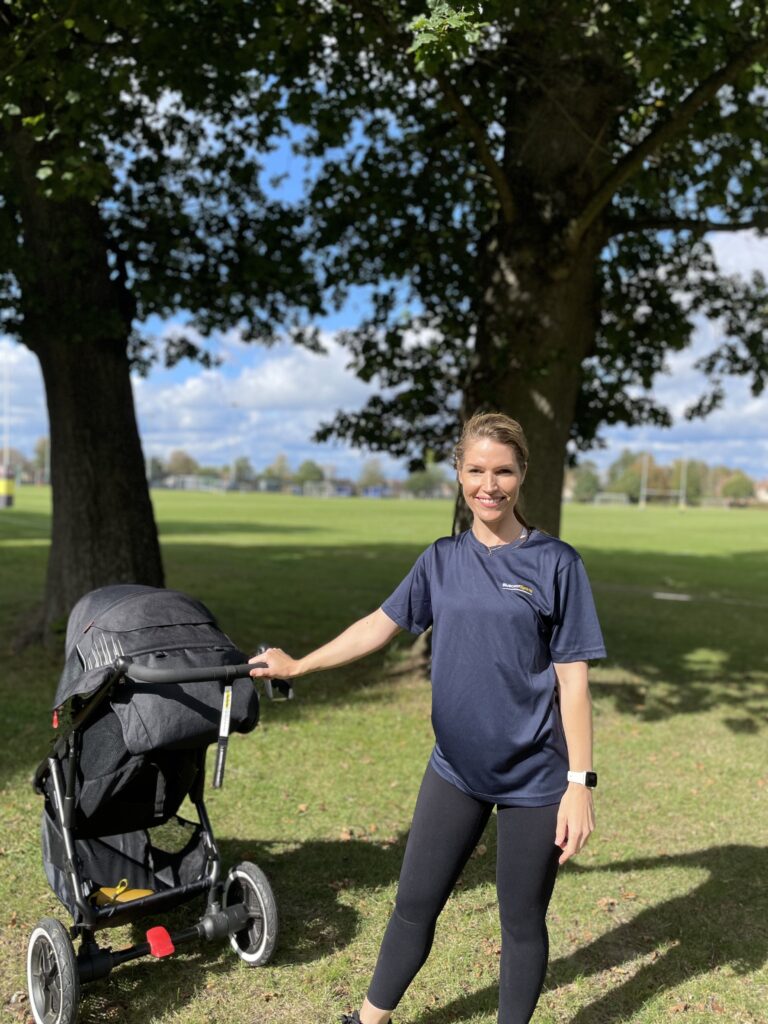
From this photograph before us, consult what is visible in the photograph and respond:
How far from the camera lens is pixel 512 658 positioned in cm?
299

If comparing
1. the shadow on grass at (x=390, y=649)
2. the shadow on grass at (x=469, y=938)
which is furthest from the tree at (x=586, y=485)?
the shadow on grass at (x=469, y=938)

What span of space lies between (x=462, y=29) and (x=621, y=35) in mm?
3199

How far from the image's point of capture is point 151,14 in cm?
813

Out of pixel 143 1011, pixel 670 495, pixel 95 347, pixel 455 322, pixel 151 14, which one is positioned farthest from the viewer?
pixel 670 495

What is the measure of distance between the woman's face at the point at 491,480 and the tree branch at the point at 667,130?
19.9 ft

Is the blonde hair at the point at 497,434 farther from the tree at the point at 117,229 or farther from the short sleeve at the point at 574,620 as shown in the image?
the tree at the point at 117,229

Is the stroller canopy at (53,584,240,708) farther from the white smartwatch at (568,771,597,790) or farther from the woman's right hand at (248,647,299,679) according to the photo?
the white smartwatch at (568,771,597,790)

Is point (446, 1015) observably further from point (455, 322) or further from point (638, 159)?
point (455, 322)

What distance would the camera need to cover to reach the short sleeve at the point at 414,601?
129 inches

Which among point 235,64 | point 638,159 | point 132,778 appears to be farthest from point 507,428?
point 235,64

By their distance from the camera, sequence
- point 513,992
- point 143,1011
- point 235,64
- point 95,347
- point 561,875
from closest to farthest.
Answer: point 513,992 → point 143,1011 → point 561,875 → point 235,64 → point 95,347

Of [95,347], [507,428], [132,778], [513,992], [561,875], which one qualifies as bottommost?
[561,875]

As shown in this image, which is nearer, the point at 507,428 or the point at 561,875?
the point at 507,428

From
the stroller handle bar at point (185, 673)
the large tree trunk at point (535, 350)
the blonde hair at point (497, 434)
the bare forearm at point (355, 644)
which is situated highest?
the large tree trunk at point (535, 350)
